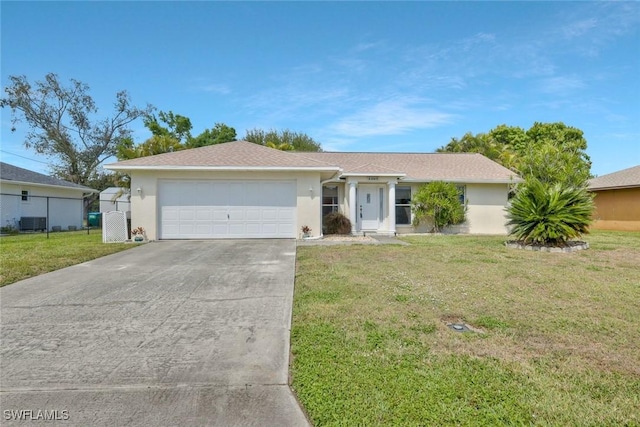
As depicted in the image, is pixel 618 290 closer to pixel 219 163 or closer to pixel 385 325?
pixel 385 325

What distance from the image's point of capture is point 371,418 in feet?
7.40

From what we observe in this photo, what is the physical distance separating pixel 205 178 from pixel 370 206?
7301 mm

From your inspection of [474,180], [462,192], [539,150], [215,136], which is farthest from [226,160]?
[215,136]

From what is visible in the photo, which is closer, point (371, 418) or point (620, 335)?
point (371, 418)

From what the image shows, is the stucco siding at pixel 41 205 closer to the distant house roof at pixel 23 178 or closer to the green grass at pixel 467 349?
the distant house roof at pixel 23 178

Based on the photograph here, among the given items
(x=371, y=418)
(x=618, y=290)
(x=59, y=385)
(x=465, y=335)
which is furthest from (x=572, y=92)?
(x=59, y=385)

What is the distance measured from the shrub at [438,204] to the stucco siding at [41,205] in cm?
1831

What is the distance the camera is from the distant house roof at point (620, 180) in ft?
59.8

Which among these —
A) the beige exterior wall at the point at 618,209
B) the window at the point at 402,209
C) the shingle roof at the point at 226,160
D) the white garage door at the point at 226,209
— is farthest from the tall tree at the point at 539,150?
the white garage door at the point at 226,209

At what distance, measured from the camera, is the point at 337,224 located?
1483 cm

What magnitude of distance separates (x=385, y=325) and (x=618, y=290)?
4.31 m

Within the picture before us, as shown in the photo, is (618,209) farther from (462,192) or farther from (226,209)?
(226,209)

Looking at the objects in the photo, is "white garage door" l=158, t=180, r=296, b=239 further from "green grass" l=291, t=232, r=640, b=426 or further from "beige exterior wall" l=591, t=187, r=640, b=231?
"beige exterior wall" l=591, t=187, r=640, b=231

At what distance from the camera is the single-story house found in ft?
60.7
